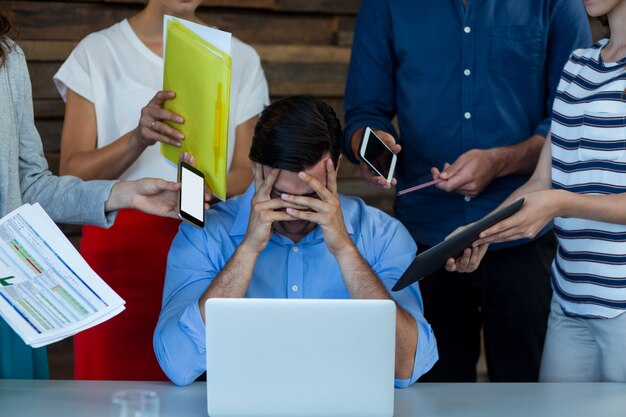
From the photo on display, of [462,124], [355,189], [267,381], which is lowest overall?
[355,189]

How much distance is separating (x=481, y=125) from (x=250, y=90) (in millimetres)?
733

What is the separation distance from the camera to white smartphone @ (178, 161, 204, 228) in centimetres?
216

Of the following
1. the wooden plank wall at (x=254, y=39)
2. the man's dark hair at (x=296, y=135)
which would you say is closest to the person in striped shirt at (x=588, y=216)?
the man's dark hair at (x=296, y=135)

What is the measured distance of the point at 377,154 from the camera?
2.52m

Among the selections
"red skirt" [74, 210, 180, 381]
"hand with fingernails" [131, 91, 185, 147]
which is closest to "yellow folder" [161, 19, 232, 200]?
"hand with fingernails" [131, 91, 185, 147]

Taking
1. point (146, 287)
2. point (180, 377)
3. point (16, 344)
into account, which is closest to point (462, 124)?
point (146, 287)

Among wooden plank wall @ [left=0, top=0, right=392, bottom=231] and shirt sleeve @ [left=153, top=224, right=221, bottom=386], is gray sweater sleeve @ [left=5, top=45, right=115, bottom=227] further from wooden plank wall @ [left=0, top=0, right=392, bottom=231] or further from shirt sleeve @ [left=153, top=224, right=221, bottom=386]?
wooden plank wall @ [left=0, top=0, right=392, bottom=231]

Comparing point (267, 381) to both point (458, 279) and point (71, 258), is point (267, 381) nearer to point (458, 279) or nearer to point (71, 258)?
point (71, 258)

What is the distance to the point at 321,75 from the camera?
14.0ft

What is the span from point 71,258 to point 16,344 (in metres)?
0.37

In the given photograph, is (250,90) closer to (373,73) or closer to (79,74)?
(373,73)

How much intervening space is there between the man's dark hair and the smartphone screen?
0.07 meters

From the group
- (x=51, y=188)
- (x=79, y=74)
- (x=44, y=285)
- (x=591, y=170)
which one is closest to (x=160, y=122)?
(x=51, y=188)

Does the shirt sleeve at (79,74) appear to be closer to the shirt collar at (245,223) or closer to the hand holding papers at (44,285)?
the shirt collar at (245,223)
